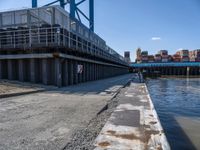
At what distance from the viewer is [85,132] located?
15.2 ft

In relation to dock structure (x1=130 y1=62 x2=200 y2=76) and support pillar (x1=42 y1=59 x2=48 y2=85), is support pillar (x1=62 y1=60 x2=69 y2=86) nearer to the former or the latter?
support pillar (x1=42 y1=59 x2=48 y2=85)

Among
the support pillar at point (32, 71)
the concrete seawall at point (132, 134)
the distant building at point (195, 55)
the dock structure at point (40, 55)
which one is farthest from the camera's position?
the distant building at point (195, 55)

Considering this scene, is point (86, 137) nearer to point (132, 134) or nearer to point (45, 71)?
point (132, 134)

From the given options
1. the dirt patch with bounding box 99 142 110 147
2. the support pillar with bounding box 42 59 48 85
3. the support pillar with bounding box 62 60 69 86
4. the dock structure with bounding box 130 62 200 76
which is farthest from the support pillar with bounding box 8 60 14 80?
the dock structure with bounding box 130 62 200 76

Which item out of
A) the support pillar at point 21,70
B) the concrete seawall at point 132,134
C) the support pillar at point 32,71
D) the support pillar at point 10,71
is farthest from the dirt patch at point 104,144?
the support pillar at point 10,71

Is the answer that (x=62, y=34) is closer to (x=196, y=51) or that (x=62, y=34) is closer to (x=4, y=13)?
(x=4, y=13)

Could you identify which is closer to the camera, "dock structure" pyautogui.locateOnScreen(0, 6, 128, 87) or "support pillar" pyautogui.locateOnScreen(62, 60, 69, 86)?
"dock structure" pyautogui.locateOnScreen(0, 6, 128, 87)

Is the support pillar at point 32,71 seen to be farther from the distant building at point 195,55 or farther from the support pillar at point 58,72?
the distant building at point 195,55

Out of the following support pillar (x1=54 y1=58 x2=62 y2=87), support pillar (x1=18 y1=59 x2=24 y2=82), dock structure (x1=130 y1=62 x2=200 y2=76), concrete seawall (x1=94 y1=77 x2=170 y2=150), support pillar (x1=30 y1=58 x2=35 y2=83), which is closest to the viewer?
concrete seawall (x1=94 y1=77 x2=170 y2=150)

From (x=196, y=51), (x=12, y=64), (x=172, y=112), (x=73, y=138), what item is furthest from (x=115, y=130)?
(x=196, y=51)

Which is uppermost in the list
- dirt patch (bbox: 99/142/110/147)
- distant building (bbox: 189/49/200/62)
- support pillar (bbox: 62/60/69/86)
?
distant building (bbox: 189/49/200/62)

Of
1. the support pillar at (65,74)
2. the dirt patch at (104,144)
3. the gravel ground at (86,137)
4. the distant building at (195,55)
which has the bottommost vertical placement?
the gravel ground at (86,137)

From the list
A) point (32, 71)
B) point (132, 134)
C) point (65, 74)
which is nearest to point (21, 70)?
point (32, 71)

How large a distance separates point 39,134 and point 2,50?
14985 millimetres
